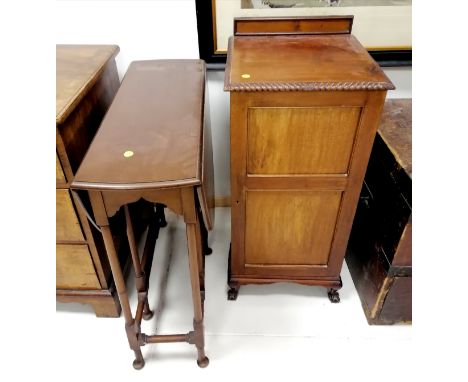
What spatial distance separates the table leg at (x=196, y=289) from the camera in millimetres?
1217

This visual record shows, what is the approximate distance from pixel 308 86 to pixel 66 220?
38.8 inches

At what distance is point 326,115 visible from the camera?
1271 millimetres

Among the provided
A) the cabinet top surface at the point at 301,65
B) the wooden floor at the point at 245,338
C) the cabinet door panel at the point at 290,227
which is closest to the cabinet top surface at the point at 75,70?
the cabinet top surface at the point at 301,65

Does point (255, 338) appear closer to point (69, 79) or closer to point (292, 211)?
point (292, 211)

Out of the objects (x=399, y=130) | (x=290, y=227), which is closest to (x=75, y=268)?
(x=290, y=227)

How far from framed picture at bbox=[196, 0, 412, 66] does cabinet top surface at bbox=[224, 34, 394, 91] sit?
0.20m

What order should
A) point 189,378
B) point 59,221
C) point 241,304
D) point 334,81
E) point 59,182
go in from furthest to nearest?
point 241,304 < point 189,378 < point 59,221 < point 59,182 < point 334,81

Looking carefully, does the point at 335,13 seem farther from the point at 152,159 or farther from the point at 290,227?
the point at 152,159

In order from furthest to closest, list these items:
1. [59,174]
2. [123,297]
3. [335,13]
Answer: [335,13]
[123,297]
[59,174]

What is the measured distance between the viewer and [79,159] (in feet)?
4.52

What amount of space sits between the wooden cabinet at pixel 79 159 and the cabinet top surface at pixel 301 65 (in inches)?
21.2

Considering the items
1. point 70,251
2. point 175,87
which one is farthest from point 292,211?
point 70,251

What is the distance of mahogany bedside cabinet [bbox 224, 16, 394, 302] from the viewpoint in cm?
123

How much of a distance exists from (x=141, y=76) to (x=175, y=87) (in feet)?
0.63
